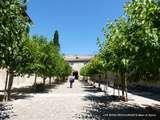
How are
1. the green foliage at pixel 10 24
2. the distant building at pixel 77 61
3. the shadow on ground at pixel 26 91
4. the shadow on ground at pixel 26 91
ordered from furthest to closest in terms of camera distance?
the distant building at pixel 77 61 → the shadow on ground at pixel 26 91 → the shadow on ground at pixel 26 91 → the green foliage at pixel 10 24

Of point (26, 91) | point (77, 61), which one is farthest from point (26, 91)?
point (77, 61)

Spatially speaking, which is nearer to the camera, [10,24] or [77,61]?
[10,24]

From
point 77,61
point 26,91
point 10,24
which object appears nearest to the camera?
point 10,24

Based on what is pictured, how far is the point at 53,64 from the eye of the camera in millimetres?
39281

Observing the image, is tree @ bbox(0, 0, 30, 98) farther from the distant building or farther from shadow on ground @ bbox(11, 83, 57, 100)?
the distant building

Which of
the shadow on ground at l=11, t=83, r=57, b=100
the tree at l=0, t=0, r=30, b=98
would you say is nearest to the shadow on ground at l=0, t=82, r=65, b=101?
the shadow on ground at l=11, t=83, r=57, b=100

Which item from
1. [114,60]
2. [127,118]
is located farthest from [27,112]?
[114,60]

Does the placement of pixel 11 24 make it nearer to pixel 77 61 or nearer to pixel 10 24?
pixel 10 24

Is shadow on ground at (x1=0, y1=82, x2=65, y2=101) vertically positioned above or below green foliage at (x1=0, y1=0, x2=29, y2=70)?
below

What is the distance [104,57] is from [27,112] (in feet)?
32.2

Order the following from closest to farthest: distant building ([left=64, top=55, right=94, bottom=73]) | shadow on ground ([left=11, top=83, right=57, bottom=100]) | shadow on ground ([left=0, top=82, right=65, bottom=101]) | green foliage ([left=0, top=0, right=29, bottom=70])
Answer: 1. green foliage ([left=0, top=0, right=29, bottom=70])
2. shadow on ground ([left=0, top=82, right=65, bottom=101])
3. shadow on ground ([left=11, top=83, right=57, bottom=100])
4. distant building ([left=64, top=55, right=94, bottom=73])

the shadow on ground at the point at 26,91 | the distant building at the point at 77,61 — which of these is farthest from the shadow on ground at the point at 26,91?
the distant building at the point at 77,61

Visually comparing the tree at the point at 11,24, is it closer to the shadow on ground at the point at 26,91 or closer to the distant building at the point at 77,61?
the shadow on ground at the point at 26,91

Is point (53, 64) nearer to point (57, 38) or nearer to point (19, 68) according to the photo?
point (19, 68)
